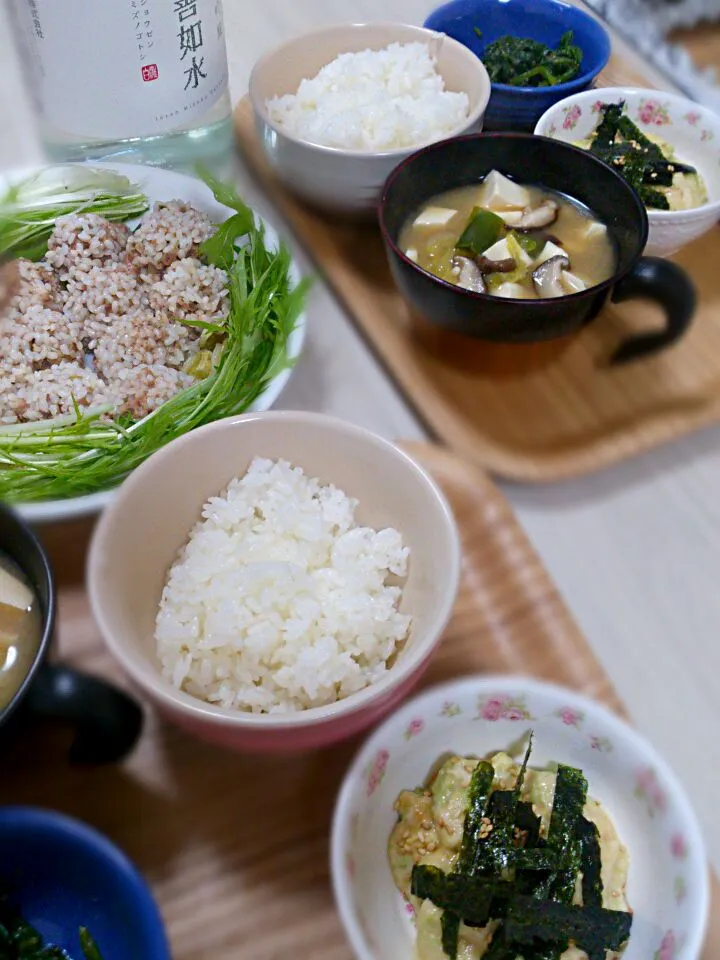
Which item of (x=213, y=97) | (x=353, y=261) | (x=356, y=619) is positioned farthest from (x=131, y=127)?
(x=356, y=619)

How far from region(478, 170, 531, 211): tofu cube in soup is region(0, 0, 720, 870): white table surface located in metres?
0.15

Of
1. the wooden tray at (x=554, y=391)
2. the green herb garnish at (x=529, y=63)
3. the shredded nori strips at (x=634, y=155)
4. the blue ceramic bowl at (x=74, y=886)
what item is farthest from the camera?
the green herb garnish at (x=529, y=63)

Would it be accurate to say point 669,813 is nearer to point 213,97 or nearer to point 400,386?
point 400,386

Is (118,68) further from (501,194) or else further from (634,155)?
(634,155)

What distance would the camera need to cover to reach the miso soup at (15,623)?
1.24 ft

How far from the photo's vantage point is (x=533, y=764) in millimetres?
412

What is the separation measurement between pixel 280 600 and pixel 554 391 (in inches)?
11.7

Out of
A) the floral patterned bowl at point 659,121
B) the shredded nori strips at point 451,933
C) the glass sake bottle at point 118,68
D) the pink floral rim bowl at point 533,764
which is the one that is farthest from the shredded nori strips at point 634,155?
the shredded nori strips at point 451,933

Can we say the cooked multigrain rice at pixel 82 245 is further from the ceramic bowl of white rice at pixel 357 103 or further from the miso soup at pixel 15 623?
the miso soup at pixel 15 623

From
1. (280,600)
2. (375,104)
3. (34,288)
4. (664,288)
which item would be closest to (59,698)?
(280,600)

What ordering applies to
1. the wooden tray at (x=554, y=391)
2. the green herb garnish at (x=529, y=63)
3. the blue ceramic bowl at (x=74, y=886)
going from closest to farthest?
the blue ceramic bowl at (x=74, y=886) → the wooden tray at (x=554, y=391) → the green herb garnish at (x=529, y=63)

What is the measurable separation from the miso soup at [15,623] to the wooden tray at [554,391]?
0.97 feet

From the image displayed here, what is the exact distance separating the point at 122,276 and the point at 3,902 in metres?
0.41

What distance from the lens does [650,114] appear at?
727 millimetres
